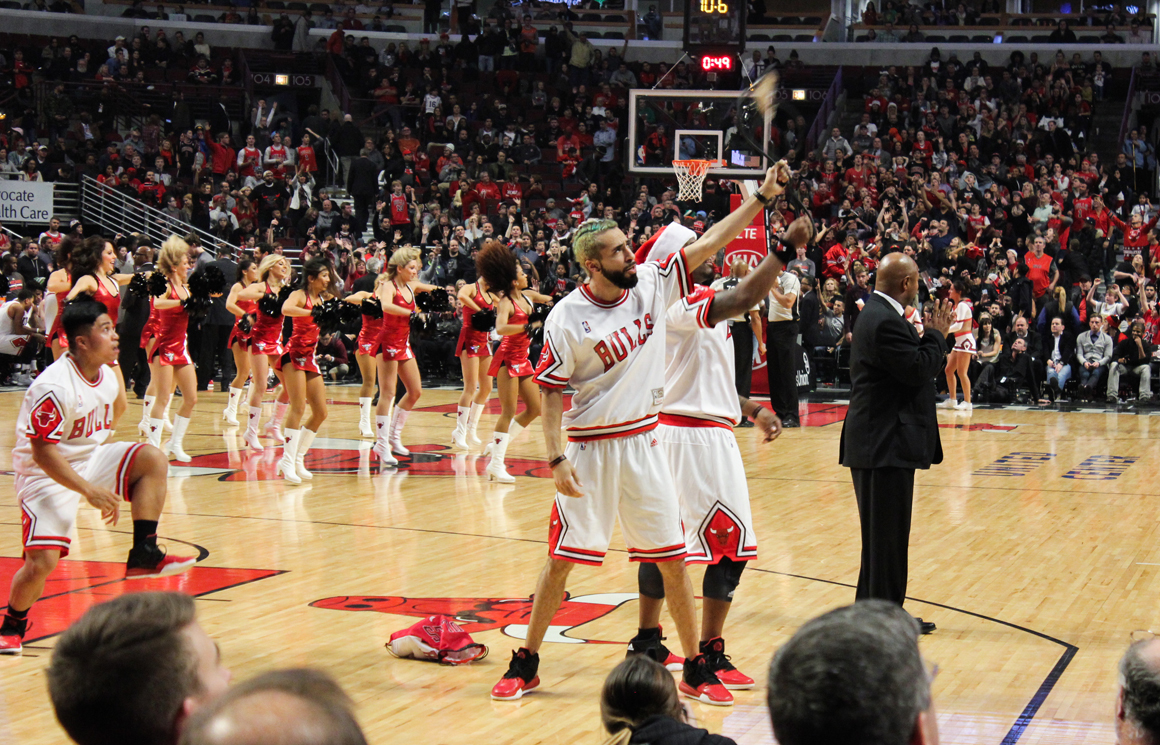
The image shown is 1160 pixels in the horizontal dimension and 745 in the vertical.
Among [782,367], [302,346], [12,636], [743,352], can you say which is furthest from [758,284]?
[782,367]

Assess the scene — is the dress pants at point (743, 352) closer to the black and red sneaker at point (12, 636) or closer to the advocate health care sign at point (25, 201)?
the black and red sneaker at point (12, 636)

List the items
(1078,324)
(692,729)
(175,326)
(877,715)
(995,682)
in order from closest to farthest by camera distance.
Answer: (877,715) < (692,729) < (995,682) < (175,326) < (1078,324)

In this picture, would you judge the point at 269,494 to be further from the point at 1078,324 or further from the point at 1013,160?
the point at 1013,160

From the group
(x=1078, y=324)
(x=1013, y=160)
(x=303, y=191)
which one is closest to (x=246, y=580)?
(x=1078, y=324)

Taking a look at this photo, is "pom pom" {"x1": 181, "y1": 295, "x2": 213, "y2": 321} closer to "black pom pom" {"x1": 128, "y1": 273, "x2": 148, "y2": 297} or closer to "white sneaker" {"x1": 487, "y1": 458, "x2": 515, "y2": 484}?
"black pom pom" {"x1": 128, "y1": 273, "x2": 148, "y2": 297}

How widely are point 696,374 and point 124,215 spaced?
→ 21.2 metres

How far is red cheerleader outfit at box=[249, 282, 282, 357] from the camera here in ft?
37.6

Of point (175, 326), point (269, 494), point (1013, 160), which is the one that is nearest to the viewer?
point (269, 494)

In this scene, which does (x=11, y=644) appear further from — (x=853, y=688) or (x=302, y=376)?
(x=302, y=376)

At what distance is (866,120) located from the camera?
25.5 meters

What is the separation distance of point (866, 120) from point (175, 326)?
59.0 ft

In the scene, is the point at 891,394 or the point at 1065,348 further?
the point at 1065,348

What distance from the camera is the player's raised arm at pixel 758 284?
4.52m

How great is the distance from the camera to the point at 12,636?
5.40 m
